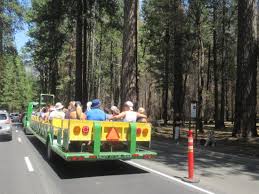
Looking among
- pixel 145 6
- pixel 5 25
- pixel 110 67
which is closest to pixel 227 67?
pixel 145 6

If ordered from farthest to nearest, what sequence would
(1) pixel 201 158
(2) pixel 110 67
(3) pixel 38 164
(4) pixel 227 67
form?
1. (2) pixel 110 67
2. (4) pixel 227 67
3. (1) pixel 201 158
4. (3) pixel 38 164

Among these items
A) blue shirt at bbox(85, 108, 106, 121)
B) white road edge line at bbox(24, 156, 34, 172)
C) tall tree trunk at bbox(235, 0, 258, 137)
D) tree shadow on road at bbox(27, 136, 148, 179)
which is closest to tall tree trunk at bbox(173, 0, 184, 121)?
tall tree trunk at bbox(235, 0, 258, 137)

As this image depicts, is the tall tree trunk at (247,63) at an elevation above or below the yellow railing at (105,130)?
above

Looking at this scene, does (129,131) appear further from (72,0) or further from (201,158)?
(72,0)

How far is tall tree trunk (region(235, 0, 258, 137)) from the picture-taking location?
24422 mm

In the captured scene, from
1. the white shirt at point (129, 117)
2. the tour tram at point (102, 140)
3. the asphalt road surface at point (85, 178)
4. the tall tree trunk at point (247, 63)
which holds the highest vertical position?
the tall tree trunk at point (247, 63)

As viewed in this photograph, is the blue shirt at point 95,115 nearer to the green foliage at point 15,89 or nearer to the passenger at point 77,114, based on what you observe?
the passenger at point 77,114

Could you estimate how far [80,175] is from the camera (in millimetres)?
12141

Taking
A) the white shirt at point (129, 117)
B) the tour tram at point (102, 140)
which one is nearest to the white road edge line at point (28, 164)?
the tour tram at point (102, 140)

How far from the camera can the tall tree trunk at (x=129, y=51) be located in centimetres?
2591

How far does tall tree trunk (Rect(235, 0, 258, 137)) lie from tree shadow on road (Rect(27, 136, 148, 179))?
37.8 ft

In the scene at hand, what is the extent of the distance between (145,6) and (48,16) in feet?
62.7

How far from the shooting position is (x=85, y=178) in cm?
1166

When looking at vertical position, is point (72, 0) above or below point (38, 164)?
above
